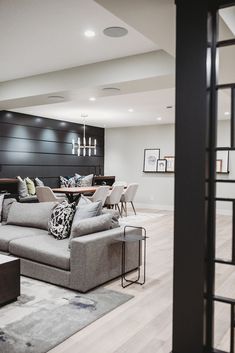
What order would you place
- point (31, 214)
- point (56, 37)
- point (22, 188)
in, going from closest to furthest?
point (56, 37)
point (31, 214)
point (22, 188)

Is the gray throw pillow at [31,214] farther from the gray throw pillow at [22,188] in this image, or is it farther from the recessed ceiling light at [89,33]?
the gray throw pillow at [22,188]

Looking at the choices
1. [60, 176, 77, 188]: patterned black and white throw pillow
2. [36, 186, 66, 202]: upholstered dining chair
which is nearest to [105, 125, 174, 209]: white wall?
[60, 176, 77, 188]: patterned black and white throw pillow

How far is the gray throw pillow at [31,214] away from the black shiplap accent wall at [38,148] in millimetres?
3190

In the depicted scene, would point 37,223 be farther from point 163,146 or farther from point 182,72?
point 163,146

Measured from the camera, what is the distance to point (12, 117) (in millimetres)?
7887

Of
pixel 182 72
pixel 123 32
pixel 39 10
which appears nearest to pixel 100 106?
pixel 123 32

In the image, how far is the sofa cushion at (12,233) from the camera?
13.1 ft

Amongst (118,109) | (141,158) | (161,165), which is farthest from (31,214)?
(141,158)

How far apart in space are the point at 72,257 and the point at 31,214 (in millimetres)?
1515

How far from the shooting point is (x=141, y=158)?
10.6 metres

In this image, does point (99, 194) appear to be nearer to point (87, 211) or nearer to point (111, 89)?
point (111, 89)

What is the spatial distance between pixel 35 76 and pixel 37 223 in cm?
228

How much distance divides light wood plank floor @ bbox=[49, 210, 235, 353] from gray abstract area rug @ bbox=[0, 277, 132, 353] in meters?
0.10

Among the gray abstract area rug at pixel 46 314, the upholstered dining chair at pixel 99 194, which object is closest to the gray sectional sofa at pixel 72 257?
the gray abstract area rug at pixel 46 314
